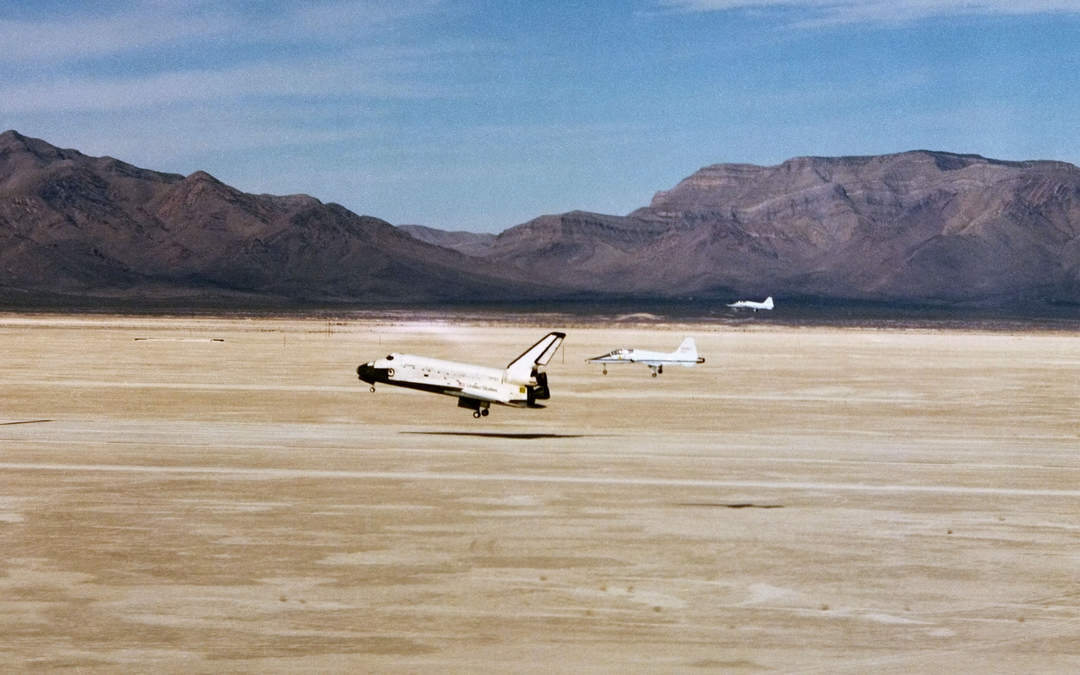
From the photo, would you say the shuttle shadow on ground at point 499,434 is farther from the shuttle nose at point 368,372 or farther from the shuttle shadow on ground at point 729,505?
the shuttle shadow on ground at point 729,505

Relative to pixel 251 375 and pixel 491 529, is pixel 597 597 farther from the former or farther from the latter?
pixel 251 375

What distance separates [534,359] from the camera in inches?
2025

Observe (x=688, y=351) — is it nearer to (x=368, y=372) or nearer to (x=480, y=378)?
(x=368, y=372)

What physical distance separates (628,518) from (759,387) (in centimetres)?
4977

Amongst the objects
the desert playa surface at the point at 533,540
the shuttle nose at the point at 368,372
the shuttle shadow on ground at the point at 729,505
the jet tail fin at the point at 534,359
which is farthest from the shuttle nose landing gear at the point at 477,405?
the shuttle shadow on ground at the point at 729,505

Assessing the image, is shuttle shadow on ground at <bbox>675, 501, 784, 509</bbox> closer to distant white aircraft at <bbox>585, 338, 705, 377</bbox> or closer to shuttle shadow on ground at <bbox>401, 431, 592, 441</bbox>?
shuttle shadow on ground at <bbox>401, 431, 592, 441</bbox>

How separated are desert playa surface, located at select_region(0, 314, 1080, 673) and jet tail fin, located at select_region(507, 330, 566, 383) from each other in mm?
2030

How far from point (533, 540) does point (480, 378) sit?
83.3 feet

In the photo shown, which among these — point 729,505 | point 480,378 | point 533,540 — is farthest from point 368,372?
point 533,540

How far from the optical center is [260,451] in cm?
4275

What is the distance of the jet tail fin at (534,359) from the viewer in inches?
2007

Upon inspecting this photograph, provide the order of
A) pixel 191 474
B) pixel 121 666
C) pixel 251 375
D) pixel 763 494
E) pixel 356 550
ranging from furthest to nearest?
pixel 251 375 < pixel 191 474 < pixel 763 494 < pixel 356 550 < pixel 121 666

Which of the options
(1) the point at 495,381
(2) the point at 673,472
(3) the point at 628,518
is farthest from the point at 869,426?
(3) the point at 628,518

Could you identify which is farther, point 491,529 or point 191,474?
point 191,474
